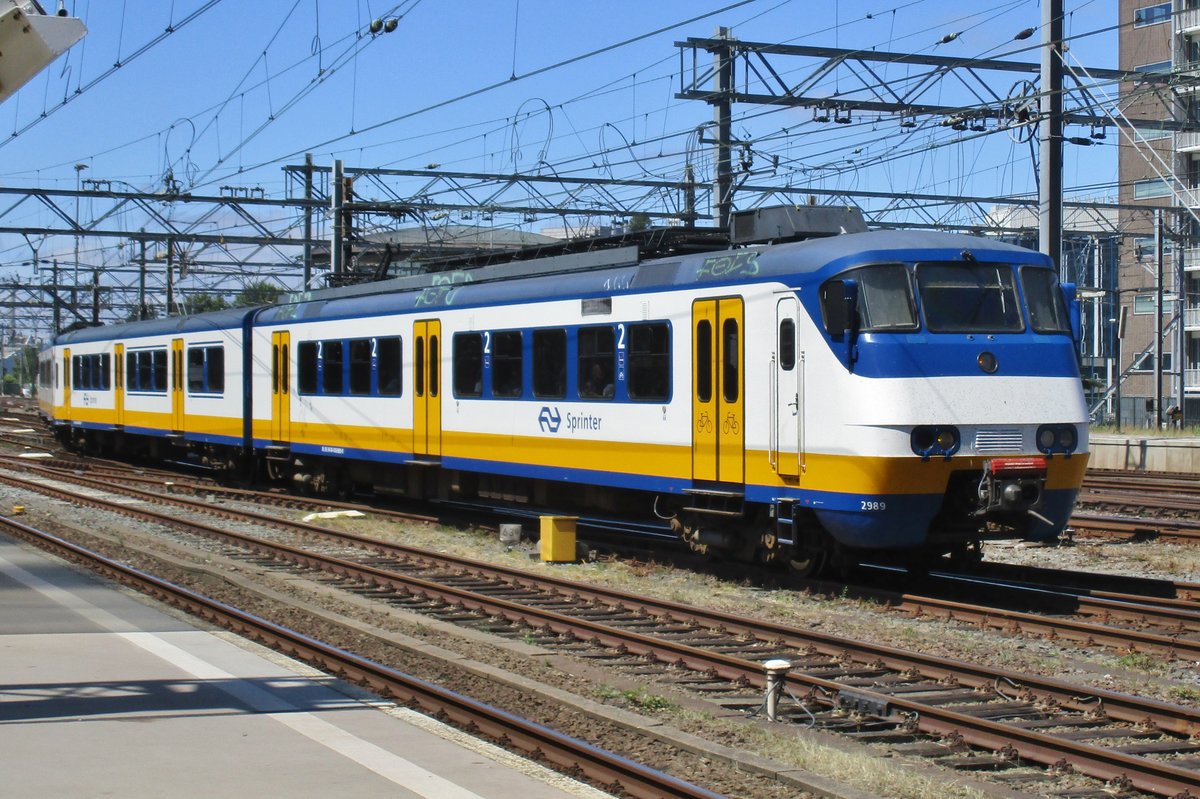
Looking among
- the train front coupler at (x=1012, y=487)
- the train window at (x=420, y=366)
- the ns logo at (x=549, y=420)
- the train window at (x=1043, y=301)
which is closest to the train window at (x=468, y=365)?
the train window at (x=420, y=366)

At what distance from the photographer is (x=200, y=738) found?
23.7ft

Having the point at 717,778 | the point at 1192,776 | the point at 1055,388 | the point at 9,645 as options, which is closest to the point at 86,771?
the point at 717,778

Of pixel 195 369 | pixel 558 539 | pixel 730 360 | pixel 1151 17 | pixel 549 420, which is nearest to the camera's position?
pixel 730 360

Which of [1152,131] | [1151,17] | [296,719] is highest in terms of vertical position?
[1152,131]

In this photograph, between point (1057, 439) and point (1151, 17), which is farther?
point (1151, 17)

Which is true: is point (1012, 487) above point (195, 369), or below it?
below

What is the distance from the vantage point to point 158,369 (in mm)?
30672

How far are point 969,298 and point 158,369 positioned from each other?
73.4 feet

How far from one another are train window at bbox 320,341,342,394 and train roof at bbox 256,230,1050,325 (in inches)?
41.8

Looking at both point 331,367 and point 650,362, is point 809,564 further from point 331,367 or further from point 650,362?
point 331,367

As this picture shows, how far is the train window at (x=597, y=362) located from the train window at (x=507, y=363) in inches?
57.5

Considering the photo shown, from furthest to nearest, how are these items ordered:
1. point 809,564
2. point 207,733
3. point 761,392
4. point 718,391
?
point 718,391 → point 809,564 → point 761,392 → point 207,733

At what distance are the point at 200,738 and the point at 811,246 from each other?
7.70m

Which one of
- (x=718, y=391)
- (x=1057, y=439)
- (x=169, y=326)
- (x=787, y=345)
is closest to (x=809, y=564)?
(x=718, y=391)
